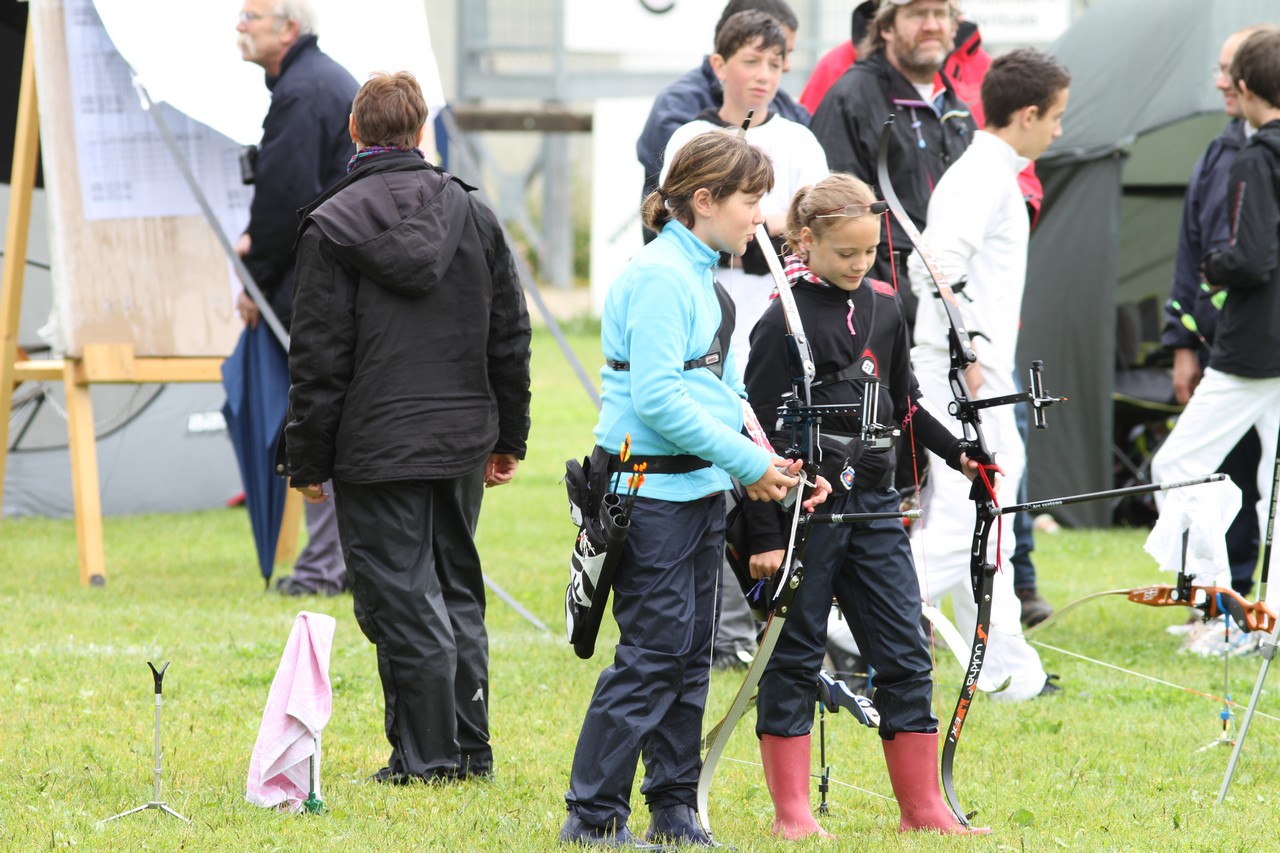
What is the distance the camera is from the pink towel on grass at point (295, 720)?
3914 millimetres

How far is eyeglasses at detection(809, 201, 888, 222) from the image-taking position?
3.89 meters

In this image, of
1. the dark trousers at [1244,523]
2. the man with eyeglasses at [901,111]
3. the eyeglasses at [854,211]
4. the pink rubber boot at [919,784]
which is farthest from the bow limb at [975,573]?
the dark trousers at [1244,523]

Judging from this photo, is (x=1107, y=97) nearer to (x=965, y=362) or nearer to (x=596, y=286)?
(x=965, y=362)

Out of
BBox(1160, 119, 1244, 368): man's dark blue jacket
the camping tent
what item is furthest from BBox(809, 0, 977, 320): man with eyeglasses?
the camping tent

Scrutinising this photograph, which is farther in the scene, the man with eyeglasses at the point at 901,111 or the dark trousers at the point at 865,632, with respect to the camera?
the man with eyeglasses at the point at 901,111

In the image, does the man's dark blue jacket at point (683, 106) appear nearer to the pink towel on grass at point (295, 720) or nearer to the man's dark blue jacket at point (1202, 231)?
the man's dark blue jacket at point (1202, 231)

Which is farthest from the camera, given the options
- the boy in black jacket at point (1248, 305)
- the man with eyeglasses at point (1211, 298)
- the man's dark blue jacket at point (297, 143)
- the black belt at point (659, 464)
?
the man with eyeglasses at point (1211, 298)

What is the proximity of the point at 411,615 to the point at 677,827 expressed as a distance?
2.96 feet

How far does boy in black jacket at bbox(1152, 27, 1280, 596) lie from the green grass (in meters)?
0.81

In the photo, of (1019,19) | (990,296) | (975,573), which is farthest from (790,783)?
(1019,19)

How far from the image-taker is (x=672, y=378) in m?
3.59

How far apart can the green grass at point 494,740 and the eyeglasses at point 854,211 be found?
1477mm

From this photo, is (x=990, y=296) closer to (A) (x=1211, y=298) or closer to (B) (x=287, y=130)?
(A) (x=1211, y=298)

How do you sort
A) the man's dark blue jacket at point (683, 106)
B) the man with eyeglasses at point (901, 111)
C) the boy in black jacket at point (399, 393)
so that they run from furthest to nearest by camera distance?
the man's dark blue jacket at point (683, 106), the man with eyeglasses at point (901, 111), the boy in black jacket at point (399, 393)
